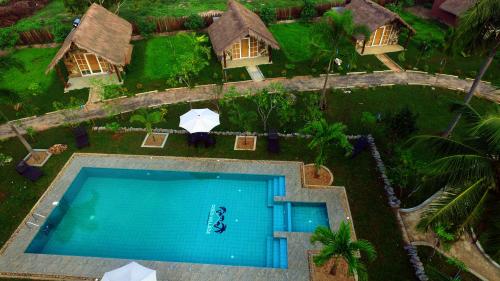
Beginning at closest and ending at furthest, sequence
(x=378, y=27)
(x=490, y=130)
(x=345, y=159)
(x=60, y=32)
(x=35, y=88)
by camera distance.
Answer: (x=490, y=130)
(x=345, y=159)
(x=35, y=88)
(x=378, y=27)
(x=60, y=32)

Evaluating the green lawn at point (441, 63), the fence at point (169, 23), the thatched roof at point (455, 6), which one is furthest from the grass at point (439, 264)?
the fence at point (169, 23)

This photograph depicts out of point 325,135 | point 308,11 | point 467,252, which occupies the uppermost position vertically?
point 325,135

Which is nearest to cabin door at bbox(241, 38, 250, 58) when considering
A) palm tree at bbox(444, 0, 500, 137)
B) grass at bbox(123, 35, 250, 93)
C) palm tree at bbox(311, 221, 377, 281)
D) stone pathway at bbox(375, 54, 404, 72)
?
grass at bbox(123, 35, 250, 93)

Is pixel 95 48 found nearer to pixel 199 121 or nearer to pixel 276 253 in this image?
pixel 199 121

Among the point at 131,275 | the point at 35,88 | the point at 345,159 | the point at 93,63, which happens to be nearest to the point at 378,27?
the point at 345,159

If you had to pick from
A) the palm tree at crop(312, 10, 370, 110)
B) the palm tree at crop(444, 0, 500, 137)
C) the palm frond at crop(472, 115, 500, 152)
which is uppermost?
the palm tree at crop(444, 0, 500, 137)

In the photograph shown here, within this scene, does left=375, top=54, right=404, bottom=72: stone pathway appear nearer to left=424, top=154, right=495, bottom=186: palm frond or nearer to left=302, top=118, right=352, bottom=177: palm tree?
left=302, top=118, right=352, bottom=177: palm tree

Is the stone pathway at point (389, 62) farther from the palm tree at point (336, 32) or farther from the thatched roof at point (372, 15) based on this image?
the palm tree at point (336, 32)
